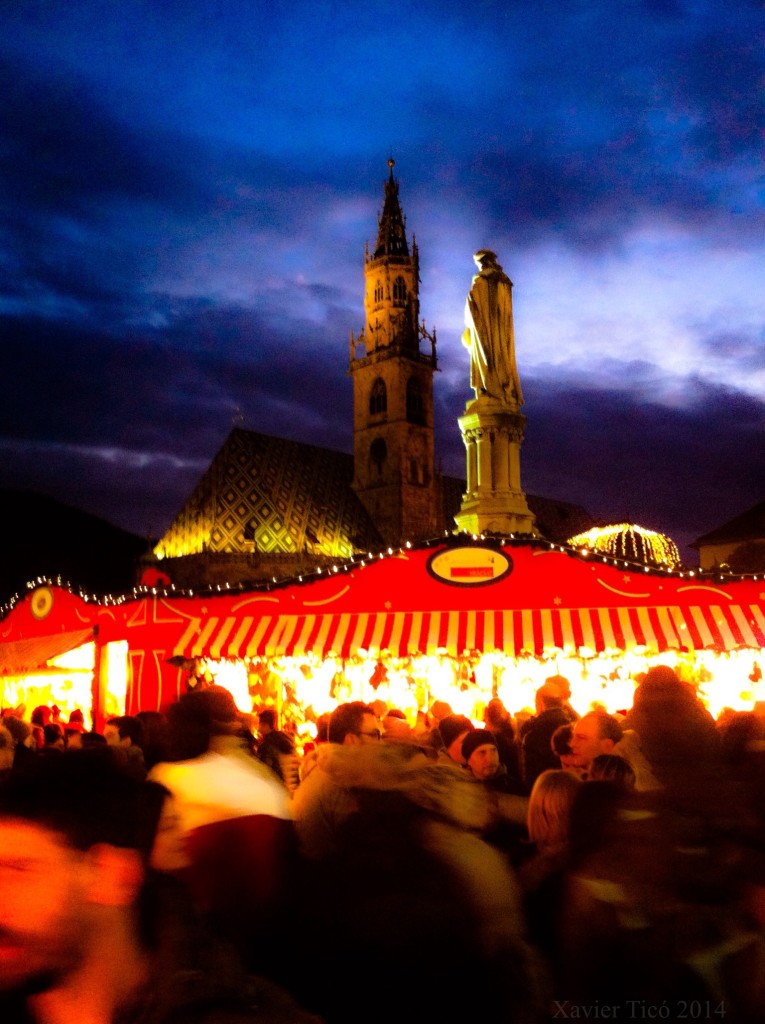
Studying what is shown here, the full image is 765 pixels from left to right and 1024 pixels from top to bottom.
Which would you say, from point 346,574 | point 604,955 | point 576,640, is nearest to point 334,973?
point 604,955

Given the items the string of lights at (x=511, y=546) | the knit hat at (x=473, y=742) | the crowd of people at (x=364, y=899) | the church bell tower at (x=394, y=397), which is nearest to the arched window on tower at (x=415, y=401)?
the church bell tower at (x=394, y=397)

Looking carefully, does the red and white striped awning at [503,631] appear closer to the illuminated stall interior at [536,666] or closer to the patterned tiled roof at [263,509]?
the illuminated stall interior at [536,666]

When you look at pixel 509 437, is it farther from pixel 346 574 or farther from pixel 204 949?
pixel 204 949

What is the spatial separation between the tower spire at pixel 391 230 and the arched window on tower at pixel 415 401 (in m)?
8.40

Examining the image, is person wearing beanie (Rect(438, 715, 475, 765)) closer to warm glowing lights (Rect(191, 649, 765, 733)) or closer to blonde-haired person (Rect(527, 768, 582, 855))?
blonde-haired person (Rect(527, 768, 582, 855))

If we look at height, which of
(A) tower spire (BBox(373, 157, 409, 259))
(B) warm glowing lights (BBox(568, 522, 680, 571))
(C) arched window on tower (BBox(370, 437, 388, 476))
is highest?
(A) tower spire (BBox(373, 157, 409, 259))

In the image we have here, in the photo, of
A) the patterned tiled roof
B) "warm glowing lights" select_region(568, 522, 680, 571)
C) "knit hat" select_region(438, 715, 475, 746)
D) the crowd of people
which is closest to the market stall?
"warm glowing lights" select_region(568, 522, 680, 571)

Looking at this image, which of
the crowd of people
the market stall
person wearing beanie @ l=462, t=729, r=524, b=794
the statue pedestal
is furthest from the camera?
the statue pedestal

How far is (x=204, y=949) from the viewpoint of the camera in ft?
7.79

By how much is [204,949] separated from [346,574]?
942 centimetres

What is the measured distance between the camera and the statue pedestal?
13281mm

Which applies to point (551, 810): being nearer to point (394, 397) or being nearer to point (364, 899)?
point (364, 899)

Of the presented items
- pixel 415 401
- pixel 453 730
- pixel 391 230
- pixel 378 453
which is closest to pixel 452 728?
pixel 453 730

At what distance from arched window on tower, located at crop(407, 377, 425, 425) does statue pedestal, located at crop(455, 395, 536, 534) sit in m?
39.4
